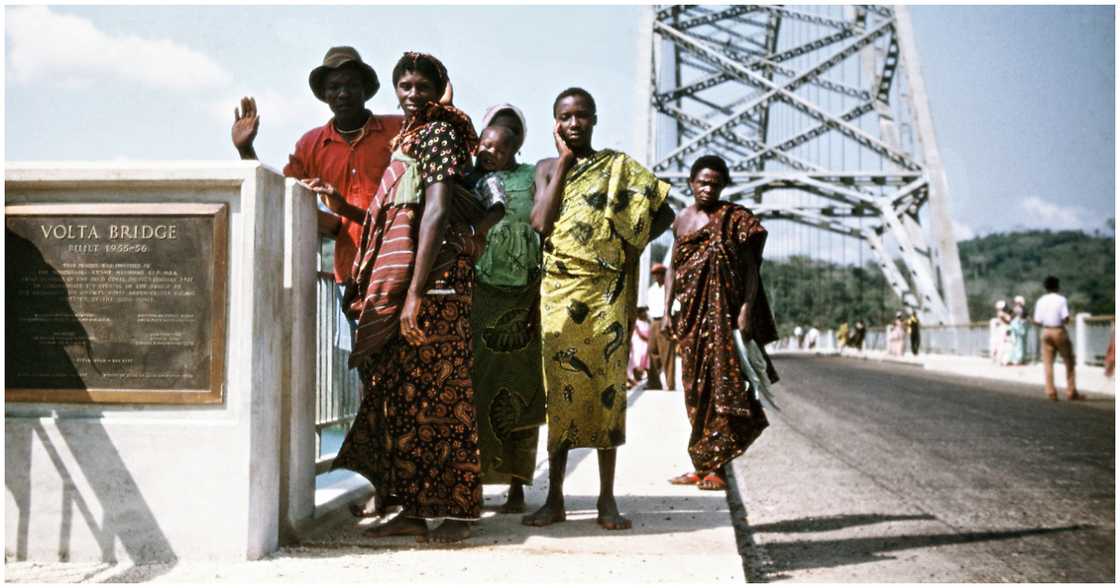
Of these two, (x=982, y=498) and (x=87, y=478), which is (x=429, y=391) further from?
(x=982, y=498)

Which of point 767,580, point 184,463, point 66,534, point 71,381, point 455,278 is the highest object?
point 455,278

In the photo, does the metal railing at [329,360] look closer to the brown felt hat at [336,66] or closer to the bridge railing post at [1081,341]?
the brown felt hat at [336,66]

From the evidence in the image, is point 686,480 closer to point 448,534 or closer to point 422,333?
point 448,534

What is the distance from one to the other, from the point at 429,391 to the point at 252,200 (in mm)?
860

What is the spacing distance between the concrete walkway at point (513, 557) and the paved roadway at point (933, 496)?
46cm

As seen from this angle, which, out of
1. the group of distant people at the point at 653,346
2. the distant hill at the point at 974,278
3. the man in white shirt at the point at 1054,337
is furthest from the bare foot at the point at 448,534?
the distant hill at the point at 974,278

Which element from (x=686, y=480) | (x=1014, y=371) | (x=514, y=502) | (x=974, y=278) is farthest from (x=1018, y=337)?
(x=974, y=278)

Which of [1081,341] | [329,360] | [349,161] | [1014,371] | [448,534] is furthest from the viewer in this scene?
[1014,371]

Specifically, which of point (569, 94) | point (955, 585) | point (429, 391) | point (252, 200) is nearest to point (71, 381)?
point (252, 200)

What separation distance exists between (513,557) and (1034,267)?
74978 mm

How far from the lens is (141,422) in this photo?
319 centimetres

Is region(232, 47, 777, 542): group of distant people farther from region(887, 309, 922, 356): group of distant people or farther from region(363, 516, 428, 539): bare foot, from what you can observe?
region(887, 309, 922, 356): group of distant people

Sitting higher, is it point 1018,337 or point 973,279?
point 973,279

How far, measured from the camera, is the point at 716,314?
476 centimetres
